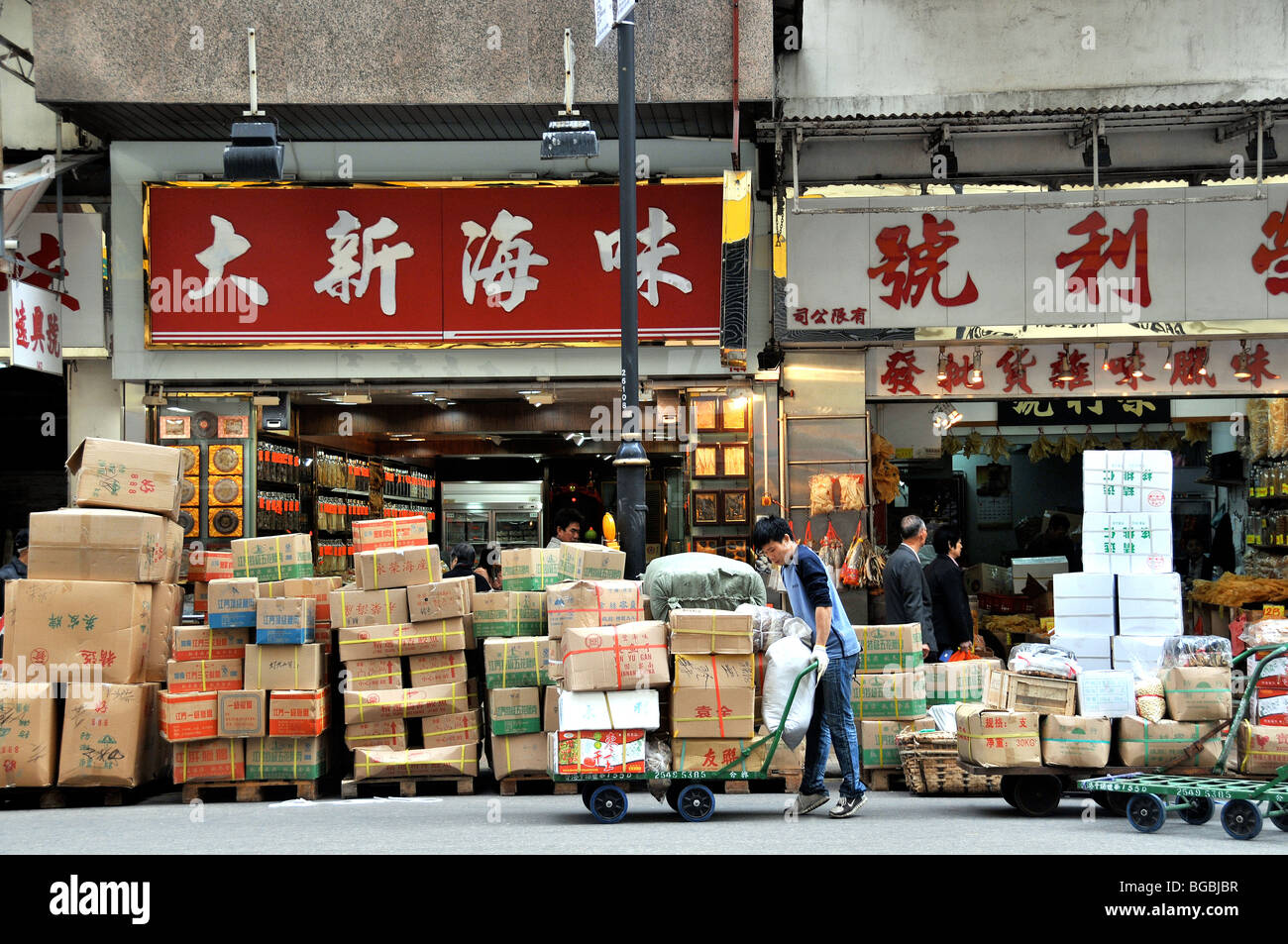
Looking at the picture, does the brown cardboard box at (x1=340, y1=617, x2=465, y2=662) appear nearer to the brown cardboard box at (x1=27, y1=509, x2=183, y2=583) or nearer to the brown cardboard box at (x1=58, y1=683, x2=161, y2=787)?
the brown cardboard box at (x1=58, y1=683, x2=161, y2=787)

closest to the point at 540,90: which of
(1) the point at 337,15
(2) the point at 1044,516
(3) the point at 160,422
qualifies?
(1) the point at 337,15

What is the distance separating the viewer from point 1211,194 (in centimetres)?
1406

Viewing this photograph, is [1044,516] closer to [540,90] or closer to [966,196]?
[966,196]

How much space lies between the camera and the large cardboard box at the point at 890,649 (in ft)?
33.8

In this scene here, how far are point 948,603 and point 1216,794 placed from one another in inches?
164

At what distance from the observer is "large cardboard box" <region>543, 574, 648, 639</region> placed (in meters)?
9.13

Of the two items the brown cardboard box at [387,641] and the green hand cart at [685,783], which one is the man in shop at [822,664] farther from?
the brown cardboard box at [387,641]

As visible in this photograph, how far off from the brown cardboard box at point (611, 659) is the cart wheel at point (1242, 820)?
358cm

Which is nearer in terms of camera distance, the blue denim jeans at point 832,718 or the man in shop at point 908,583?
the blue denim jeans at point 832,718

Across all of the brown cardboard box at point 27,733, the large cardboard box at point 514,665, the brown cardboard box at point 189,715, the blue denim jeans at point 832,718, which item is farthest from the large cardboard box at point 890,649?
the brown cardboard box at point 27,733

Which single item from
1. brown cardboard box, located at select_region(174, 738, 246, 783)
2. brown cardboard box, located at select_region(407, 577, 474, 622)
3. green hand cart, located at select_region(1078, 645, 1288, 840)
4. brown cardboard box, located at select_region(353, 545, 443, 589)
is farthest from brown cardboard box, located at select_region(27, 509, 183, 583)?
green hand cart, located at select_region(1078, 645, 1288, 840)

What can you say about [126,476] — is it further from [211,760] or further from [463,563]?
[463,563]

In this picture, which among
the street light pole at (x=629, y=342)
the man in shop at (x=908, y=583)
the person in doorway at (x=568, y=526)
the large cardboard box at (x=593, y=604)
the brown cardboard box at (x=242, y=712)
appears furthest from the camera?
the person in doorway at (x=568, y=526)

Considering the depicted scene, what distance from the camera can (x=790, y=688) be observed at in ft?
28.7
